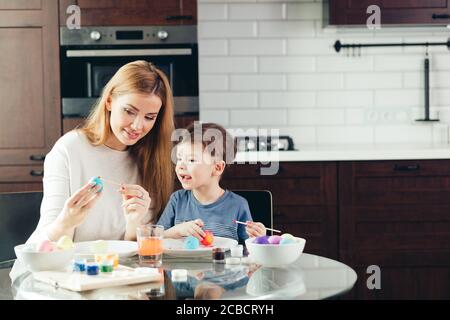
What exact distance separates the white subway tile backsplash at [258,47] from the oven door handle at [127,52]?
21.9 inches

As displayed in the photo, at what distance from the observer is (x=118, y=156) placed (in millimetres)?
2578

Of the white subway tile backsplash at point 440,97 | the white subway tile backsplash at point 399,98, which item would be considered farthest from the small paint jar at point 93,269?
the white subway tile backsplash at point 440,97

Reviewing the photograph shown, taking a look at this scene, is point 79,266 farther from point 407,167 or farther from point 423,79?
point 423,79

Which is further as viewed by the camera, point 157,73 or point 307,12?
point 307,12

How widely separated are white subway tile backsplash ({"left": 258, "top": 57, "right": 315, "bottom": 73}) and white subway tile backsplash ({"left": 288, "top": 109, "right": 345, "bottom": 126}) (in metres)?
0.24

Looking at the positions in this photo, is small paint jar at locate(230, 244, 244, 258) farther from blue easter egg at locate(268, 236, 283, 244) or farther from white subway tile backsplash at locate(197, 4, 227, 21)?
white subway tile backsplash at locate(197, 4, 227, 21)

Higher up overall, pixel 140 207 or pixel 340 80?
pixel 340 80

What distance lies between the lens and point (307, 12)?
4172mm

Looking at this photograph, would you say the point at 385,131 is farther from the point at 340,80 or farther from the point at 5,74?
the point at 5,74

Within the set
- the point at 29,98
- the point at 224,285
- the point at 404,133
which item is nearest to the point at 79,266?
the point at 224,285

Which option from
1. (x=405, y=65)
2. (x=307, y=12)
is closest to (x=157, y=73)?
(x=307, y=12)

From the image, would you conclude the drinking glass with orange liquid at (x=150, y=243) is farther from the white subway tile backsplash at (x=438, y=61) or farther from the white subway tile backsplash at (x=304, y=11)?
the white subway tile backsplash at (x=438, y=61)

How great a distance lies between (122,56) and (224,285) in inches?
91.8

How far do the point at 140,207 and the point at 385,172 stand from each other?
1.78m
